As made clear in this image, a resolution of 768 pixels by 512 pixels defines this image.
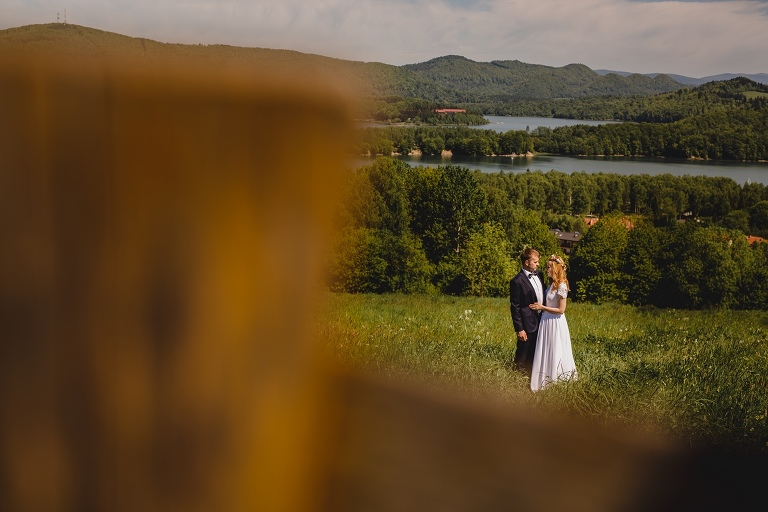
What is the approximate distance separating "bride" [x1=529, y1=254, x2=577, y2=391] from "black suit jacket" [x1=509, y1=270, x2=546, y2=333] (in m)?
0.12

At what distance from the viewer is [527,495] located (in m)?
0.82

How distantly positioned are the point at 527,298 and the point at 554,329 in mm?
457

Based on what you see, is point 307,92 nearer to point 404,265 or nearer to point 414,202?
point 404,265

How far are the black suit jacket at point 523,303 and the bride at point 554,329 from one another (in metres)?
0.12

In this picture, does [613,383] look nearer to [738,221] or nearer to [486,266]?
[486,266]

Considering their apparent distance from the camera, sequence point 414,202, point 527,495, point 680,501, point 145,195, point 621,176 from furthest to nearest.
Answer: point 621,176
point 414,202
point 680,501
point 527,495
point 145,195

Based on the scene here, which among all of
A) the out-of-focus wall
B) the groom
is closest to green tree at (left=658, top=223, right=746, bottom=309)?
the groom

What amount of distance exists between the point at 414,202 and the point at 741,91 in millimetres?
138216

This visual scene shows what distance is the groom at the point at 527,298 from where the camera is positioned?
5.55 meters

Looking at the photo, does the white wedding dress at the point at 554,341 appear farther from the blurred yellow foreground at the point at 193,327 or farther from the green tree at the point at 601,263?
the green tree at the point at 601,263

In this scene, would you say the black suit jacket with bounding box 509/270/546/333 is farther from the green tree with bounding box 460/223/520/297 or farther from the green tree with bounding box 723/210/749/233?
the green tree with bounding box 723/210/749/233

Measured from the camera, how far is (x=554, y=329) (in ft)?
17.3

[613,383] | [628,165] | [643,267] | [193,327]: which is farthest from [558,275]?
[628,165]

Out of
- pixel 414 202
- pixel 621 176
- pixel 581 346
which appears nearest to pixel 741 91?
pixel 621 176
